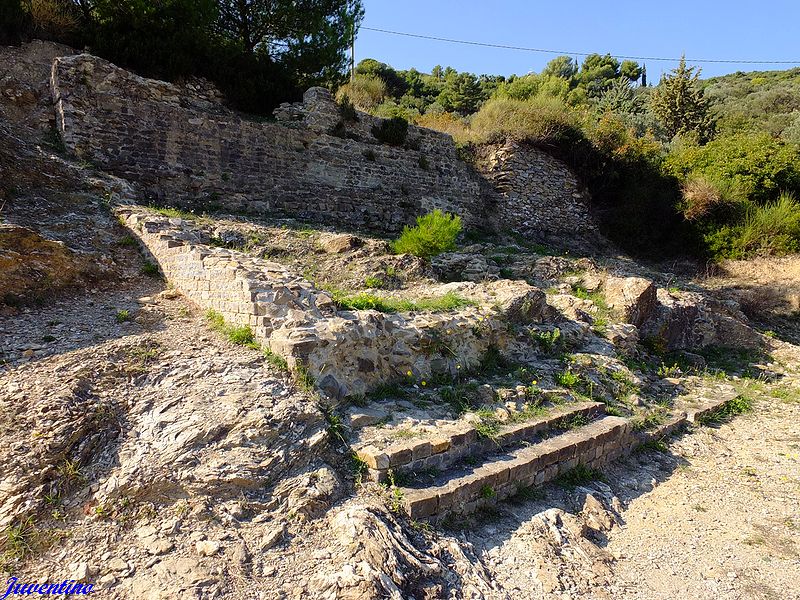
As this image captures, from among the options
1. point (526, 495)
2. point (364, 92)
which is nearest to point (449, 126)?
point (364, 92)

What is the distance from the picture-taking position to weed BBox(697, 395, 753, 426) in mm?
6738

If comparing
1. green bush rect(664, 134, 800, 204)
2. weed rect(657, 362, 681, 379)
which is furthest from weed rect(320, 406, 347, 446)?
green bush rect(664, 134, 800, 204)

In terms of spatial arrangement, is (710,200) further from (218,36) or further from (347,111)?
(218,36)

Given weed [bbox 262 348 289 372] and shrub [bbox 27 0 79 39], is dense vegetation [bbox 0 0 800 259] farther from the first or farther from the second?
weed [bbox 262 348 289 372]

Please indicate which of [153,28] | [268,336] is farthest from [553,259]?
[153,28]

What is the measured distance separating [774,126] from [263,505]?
29745 millimetres

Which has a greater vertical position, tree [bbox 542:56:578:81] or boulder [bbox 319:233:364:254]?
tree [bbox 542:56:578:81]

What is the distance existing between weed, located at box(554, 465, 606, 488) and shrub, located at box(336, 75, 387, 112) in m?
13.2

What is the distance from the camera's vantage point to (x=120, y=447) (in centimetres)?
355

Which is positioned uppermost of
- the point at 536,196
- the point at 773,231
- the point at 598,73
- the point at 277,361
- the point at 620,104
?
the point at 598,73

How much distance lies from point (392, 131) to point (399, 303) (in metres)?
7.78

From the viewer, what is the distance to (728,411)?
7.09 m

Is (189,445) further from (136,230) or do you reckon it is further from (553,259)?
(553,259)

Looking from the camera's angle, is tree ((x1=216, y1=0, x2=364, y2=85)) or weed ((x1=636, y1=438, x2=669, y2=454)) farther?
tree ((x1=216, y1=0, x2=364, y2=85))
